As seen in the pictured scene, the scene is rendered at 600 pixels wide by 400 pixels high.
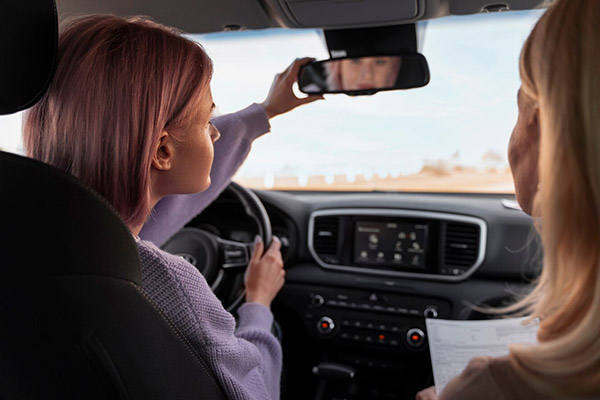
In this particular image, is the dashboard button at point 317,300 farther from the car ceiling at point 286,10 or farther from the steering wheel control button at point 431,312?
the car ceiling at point 286,10

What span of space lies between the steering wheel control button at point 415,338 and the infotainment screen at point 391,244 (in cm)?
28

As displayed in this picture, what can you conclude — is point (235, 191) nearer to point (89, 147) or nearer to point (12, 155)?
point (89, 147)

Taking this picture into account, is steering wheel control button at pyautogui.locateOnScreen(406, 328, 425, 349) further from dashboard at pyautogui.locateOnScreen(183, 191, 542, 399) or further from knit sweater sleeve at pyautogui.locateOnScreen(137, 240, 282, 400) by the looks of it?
knit sweater sleeve at pyautogui.locateOnScreen(137, 240, 282, 400)

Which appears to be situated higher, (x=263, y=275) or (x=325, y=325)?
(x=263, y=275)

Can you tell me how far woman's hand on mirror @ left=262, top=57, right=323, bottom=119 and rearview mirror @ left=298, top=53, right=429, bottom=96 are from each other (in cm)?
2

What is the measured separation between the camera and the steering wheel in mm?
2273

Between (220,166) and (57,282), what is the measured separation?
96cm

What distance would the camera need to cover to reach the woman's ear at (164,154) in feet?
3.91

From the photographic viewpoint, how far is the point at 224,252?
2.31m

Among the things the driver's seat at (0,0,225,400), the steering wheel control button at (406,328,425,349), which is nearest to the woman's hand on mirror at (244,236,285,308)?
the steering wheel control button at (406,328,425,349)

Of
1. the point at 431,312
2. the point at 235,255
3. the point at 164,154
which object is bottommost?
the point at 431,312

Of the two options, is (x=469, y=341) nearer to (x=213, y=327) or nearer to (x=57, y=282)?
(x=213, y=327)

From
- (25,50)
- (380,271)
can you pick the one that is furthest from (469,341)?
(25,50)

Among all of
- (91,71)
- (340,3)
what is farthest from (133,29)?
(340,3)
